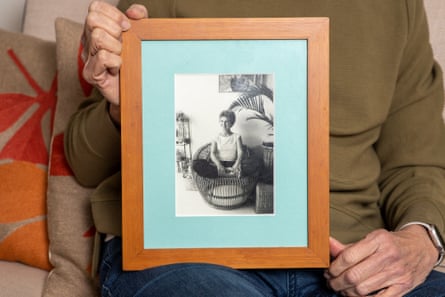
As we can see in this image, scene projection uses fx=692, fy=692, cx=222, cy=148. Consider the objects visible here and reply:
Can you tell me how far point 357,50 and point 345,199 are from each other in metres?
0.26

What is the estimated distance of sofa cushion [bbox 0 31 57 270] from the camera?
4.68 ft

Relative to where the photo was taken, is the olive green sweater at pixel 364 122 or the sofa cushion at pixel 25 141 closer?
the olive green sweater at pixel 364 122

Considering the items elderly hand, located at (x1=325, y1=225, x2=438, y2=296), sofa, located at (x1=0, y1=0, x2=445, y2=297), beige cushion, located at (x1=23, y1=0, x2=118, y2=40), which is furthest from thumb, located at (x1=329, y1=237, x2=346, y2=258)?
beige cushion, located at (x1=23, y1=0, x2=118, y2=40)

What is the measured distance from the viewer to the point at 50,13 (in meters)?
1.73

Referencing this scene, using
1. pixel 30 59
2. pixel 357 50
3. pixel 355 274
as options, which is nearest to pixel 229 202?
pixel 355 274

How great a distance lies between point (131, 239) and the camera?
38.9 inches

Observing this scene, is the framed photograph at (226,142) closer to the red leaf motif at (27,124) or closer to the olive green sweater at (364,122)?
the olive green sweater at (364,122)

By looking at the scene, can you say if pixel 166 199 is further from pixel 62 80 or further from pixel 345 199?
pixel 62 80

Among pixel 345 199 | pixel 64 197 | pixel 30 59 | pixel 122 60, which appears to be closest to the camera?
pixel 122 60

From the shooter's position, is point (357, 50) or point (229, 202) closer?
point (229, 202)

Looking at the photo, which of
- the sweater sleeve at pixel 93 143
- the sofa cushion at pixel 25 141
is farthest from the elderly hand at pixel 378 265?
the sofa cushion at pixel 25 141

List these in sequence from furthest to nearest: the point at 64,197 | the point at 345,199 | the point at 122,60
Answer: the point at 64,197
the point at 345,199
the point at 122,60

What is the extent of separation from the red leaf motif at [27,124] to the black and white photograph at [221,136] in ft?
1.87

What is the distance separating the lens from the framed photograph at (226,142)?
0.98 m
